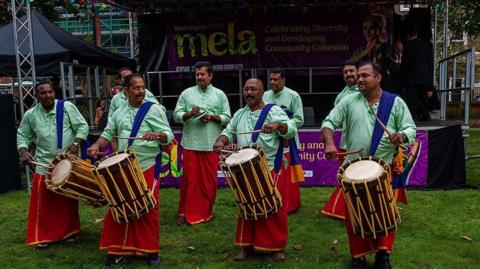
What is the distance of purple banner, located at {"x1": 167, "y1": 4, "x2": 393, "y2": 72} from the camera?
33.7ft

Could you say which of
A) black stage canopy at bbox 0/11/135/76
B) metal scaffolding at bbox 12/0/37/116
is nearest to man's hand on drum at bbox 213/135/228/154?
metal scaffolding at bbox 12/0/37/116

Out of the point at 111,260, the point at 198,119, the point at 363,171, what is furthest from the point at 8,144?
the point at 363,171

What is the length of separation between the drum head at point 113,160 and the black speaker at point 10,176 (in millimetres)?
4643

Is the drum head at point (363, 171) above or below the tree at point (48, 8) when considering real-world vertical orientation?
below

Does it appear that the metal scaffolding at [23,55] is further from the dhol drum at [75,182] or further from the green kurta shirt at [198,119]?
the dhol drum at [75,182]

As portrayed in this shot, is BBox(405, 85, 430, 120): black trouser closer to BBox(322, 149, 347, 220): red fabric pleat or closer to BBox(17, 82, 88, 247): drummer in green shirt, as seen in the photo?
BBox(322, 149, 347, 220): red fabric pleat

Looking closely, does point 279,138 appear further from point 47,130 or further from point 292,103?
point 47,130

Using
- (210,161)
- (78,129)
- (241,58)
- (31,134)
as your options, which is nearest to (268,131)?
(210,161)

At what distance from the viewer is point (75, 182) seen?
15.2ft

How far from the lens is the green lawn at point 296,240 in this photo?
459 cm

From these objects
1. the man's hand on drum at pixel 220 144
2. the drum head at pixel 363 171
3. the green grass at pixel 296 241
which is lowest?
the green grass at pixel 296 241

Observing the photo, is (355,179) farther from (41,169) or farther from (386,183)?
(41,169)

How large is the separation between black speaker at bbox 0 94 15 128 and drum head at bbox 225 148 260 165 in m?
5.25

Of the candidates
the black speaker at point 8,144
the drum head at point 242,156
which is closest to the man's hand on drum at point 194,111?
the drum head at point 242,156
